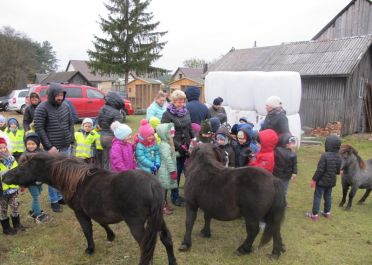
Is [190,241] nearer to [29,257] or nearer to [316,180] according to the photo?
[29,257]

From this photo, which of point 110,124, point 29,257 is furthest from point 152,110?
point 29,257

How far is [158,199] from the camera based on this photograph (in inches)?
133

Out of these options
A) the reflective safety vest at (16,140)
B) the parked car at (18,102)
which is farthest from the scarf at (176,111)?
the parked car at (18,102)

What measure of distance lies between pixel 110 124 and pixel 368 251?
14.2 ft

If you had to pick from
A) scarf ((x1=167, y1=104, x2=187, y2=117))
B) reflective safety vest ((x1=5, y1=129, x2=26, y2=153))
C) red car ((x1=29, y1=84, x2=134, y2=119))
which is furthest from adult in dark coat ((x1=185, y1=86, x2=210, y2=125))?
red car ((x1=29, y1=84, x2=134, y2=119))

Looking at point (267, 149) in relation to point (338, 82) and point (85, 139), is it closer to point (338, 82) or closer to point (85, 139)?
point (85, 139)

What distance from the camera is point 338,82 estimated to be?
44.9 ft

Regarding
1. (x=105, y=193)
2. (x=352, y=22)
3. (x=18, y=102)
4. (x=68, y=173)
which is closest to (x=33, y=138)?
(x=68, y=173)

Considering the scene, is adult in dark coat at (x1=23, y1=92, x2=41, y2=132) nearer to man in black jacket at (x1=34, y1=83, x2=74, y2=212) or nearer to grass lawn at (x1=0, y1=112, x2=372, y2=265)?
man in black jacket at (x1=34, y1=83, x2=74, y2=212)

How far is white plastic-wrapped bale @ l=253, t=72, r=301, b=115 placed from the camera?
31.5 ft

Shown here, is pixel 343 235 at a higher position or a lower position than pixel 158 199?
lower

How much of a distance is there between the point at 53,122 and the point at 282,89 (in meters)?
6.97

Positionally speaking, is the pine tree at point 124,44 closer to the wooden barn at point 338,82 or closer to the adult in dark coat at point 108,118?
the wooden barn at point 338,82

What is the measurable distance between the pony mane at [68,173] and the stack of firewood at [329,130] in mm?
11839
